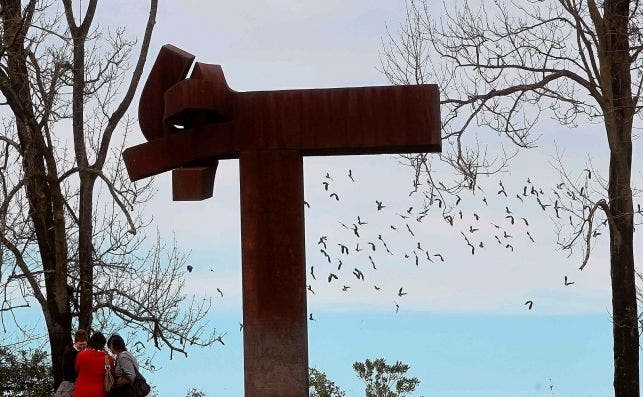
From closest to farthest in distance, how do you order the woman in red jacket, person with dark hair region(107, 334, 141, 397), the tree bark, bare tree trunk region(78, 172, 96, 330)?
the woman in red jacket, person with dark hair region(107, 334, 141, 397), the tree bark, bare tree trunk region(78, 172, 96, 330)

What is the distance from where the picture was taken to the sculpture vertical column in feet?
25.5

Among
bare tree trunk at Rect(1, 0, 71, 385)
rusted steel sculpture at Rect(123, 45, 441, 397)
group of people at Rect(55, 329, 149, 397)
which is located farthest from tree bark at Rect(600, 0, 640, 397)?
bare tree trunk at Rect(1, 0, 71, 385)

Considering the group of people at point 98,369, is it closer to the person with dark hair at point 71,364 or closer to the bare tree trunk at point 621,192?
the person with dark hair at point 71,364

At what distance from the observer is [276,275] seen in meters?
7.75

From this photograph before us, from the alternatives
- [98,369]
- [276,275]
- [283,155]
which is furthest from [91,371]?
[283,155]

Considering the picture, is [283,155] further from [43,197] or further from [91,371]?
[43,197]

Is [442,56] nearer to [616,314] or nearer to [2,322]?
[616,314]

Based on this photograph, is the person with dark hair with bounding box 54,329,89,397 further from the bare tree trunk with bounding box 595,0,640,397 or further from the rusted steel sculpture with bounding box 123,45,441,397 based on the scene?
the bare tree trunk with bounding box 595,0,640,397

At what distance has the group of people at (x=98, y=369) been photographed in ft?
32.3

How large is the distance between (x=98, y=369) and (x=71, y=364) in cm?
64

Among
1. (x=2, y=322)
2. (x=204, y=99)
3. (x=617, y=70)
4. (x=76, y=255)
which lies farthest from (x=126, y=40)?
(x=204, y=99)

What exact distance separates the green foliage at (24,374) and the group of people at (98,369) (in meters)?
6.54

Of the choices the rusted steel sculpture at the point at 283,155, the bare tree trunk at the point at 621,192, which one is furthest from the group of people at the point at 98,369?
the bare tree trunk at the point at 621,192

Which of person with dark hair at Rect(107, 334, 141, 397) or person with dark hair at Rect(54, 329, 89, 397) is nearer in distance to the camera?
person with dark hair at Rect(107, 334, 141, 397)
